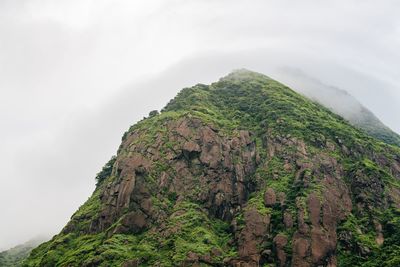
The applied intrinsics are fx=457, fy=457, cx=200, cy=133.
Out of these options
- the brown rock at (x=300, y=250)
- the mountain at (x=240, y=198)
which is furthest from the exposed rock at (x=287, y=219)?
the brown rock at (x=300, y=250)

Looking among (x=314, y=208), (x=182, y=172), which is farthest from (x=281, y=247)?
(x=182, y=172)

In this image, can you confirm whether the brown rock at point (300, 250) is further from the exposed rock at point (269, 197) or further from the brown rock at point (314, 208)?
the exposed rock at point (269, 197)

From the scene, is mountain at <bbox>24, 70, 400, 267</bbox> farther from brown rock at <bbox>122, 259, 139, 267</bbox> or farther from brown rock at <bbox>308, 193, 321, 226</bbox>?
brown rock at <bbox>122, 259, 139, 267</bbox>

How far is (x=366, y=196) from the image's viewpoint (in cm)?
11569

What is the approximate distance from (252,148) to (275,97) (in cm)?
3527

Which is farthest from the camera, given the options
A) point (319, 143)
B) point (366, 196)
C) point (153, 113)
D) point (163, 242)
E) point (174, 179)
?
point (153, 113)

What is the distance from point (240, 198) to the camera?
122 meters

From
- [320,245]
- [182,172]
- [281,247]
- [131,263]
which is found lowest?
[320,245]

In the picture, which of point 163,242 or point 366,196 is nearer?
point 163,242

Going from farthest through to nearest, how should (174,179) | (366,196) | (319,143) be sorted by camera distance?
(319,143) → (174,179) → (366,196)

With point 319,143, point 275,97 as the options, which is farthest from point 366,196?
point 275,97

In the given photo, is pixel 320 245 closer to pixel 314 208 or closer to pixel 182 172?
pixel 314 208

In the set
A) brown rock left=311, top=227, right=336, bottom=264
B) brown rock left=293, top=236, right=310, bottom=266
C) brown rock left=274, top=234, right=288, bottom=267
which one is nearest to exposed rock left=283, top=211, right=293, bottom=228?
brown rock left=274, top=234, right=288, bottom=267

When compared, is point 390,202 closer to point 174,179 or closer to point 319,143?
point 319,143
